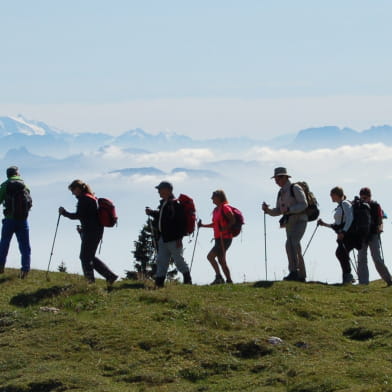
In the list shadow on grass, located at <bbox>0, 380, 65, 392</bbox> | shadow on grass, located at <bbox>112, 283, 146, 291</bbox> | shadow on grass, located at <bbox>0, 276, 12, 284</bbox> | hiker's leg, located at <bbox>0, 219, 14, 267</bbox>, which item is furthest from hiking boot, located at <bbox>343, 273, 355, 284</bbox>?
shadow on grass, located at <bbox>0, 380, 65, 392</bbox>

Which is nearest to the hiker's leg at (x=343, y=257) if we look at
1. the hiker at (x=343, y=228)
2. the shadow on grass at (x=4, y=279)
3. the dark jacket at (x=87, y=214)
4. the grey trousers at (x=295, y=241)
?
the hiker at (x=343, y=228)

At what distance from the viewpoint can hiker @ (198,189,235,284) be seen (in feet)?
69.9

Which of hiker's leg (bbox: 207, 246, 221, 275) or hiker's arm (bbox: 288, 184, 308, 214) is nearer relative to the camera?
hiker's arm (bbox: 288, 184, 308, 214)

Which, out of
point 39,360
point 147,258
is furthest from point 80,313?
point 147,258

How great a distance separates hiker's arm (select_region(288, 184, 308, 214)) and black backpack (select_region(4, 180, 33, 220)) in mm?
5855

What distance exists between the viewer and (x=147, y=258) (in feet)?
181

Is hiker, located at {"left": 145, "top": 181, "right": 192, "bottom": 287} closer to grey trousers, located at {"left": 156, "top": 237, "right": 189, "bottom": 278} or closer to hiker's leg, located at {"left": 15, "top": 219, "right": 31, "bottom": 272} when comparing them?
grey trousers, located at {"left": 156, "top": 237, "right": 189, "bottom": 278}

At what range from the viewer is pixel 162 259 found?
2067 centimetres

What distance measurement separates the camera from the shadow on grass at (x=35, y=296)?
63.0 feet

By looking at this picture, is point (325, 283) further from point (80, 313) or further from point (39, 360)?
point (39, 360)

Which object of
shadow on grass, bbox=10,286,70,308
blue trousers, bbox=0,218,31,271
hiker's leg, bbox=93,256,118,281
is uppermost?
blue trousers, bbox=0,218,31,271

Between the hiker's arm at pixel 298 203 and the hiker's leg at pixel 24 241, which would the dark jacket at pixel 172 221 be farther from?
the hiker's leg at pixel 24 241

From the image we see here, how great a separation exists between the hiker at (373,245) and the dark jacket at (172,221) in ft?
13.6

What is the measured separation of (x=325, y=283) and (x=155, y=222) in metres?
3.98
